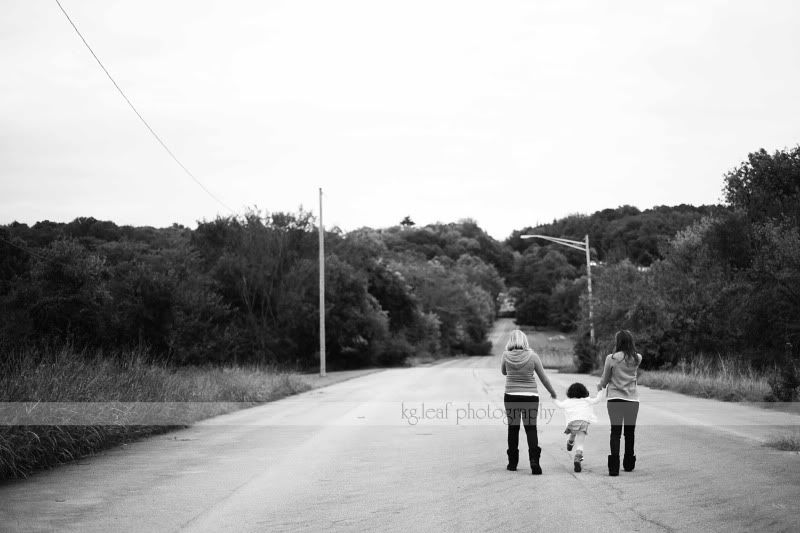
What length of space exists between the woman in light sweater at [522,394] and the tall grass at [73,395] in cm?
623

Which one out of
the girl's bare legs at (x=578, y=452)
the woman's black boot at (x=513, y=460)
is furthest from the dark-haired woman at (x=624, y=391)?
the woman's black boot at (x=513, y=460)

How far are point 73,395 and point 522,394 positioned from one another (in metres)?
7.42

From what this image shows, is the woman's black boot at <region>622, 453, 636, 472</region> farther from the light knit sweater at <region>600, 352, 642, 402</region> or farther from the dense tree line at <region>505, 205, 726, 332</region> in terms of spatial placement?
the dense tree line at <region>505, 205, 726, 332</region>

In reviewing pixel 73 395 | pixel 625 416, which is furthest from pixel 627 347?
pixel 73 395

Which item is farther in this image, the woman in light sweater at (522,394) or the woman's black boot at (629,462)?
the woman's black boot at (629,462)

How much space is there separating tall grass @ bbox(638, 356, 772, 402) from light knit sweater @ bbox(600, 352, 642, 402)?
11178 mm

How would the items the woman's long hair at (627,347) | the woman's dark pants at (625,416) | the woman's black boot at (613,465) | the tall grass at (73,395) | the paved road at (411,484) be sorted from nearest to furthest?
the paved road at (411,484)
the woman's black boot at (613,465)
the woman's dark pants at (625,416)
the woman's long hair at (627,347)
the tall grass at (73,395)

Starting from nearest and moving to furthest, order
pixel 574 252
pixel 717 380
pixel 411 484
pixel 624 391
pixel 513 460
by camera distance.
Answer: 1. pixel 411 484
2. pixel 624 391
3. pixel 513 460
4. pixel 717 380
5. pixel 574 252

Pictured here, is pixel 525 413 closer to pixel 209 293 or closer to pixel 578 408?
pixel 578 408

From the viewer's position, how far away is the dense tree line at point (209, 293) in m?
31.8

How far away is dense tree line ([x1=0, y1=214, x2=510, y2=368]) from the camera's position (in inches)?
1250

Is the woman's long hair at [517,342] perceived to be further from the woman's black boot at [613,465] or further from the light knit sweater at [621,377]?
the woman's black boot at [613,465]

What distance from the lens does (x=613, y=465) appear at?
9617 millimetres

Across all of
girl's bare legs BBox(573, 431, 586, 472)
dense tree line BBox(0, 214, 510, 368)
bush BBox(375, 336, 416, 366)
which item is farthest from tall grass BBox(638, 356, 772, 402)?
bush BBox(375, 336, 416, 366)
